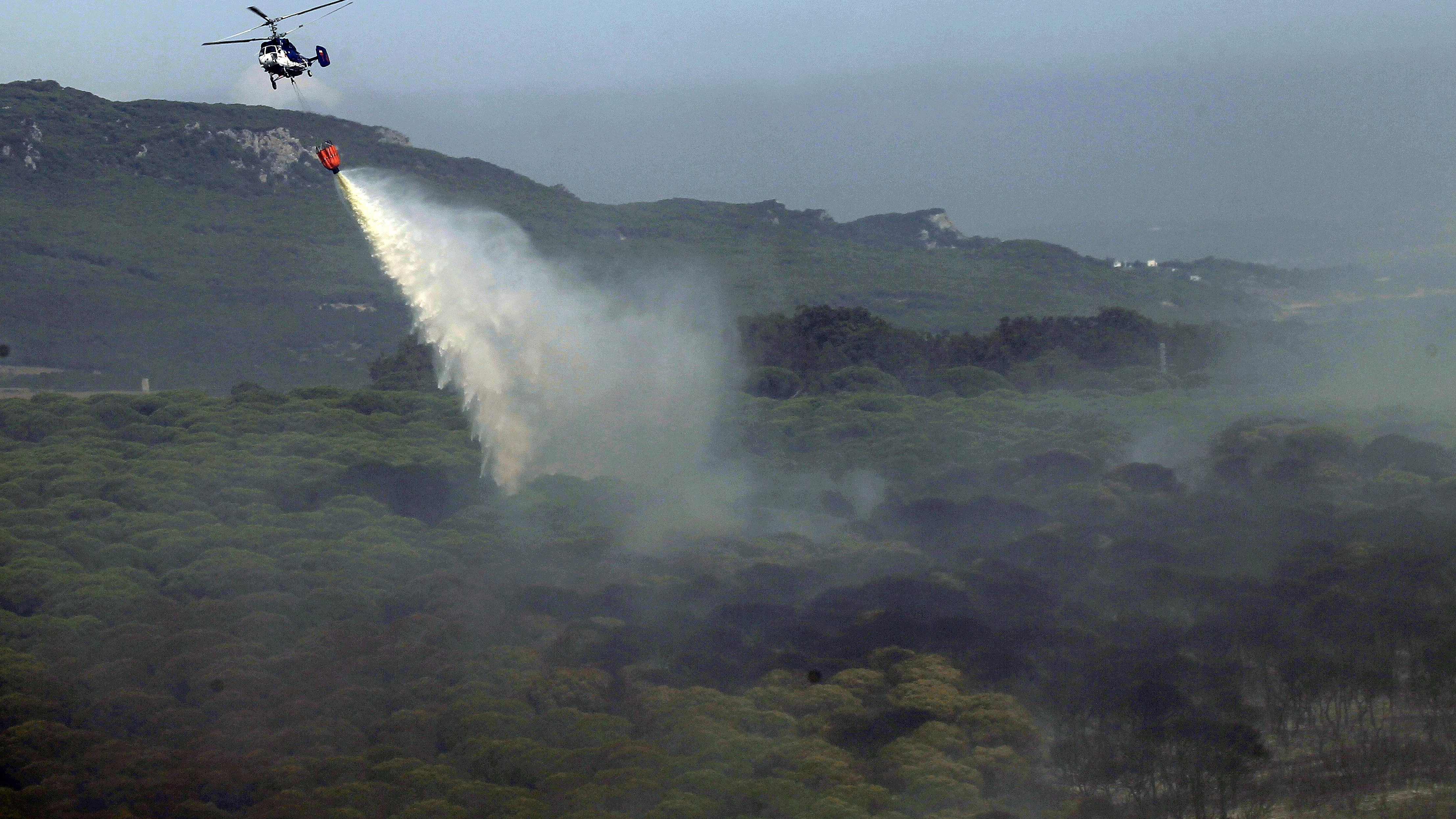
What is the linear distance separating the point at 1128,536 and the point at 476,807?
3487 cm

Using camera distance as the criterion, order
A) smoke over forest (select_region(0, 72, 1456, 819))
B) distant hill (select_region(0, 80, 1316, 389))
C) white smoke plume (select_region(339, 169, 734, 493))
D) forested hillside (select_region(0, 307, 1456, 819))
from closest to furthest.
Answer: forested hillside (select_region(0, 307, 1456, 819)) < smoke over forest (select_region(0, 72, 1456, 819)) < white smoke plume (select_region(339, 169, 734, 493)) < distant hill (select_region(0, 80, 1316, 389))

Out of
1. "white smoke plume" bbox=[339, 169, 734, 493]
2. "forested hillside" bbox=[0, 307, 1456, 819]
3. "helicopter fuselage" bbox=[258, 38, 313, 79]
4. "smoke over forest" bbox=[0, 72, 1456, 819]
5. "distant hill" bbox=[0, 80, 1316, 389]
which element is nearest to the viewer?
"forested hillside" bbox=[0, 307, 1456, 819]

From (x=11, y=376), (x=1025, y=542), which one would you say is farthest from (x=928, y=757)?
(x=11, y=376)

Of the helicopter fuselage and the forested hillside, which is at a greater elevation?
the helicopter fuselage

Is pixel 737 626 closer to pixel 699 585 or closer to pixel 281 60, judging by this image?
pixel 699 585

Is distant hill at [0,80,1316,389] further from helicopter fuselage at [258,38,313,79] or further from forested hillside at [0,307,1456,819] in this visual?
helicopter fuselage at [258,38,313,79]

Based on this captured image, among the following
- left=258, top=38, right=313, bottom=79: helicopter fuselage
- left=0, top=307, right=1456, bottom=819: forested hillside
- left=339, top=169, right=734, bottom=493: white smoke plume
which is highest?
left=258, top=38, right=313, bottom=79: helicopter fuselage

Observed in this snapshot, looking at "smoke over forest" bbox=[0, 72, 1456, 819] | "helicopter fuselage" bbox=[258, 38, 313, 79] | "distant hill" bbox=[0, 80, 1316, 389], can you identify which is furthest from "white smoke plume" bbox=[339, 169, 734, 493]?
"distant hill" bbox=[0, 80, 1316, 389]

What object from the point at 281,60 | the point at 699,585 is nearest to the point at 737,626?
the point at 699,585

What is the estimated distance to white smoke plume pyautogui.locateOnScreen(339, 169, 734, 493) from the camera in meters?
70.2

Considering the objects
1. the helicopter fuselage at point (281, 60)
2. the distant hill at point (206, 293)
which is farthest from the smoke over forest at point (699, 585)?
the distant hill at point (206, 293)

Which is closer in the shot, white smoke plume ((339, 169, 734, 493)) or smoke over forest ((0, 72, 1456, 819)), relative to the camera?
smoke over forest ((0, 72, 1456, 819))

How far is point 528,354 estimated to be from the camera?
73562 mm

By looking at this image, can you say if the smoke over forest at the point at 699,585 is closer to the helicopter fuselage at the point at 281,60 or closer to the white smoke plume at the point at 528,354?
the white smoke plume at the point at 528,354
